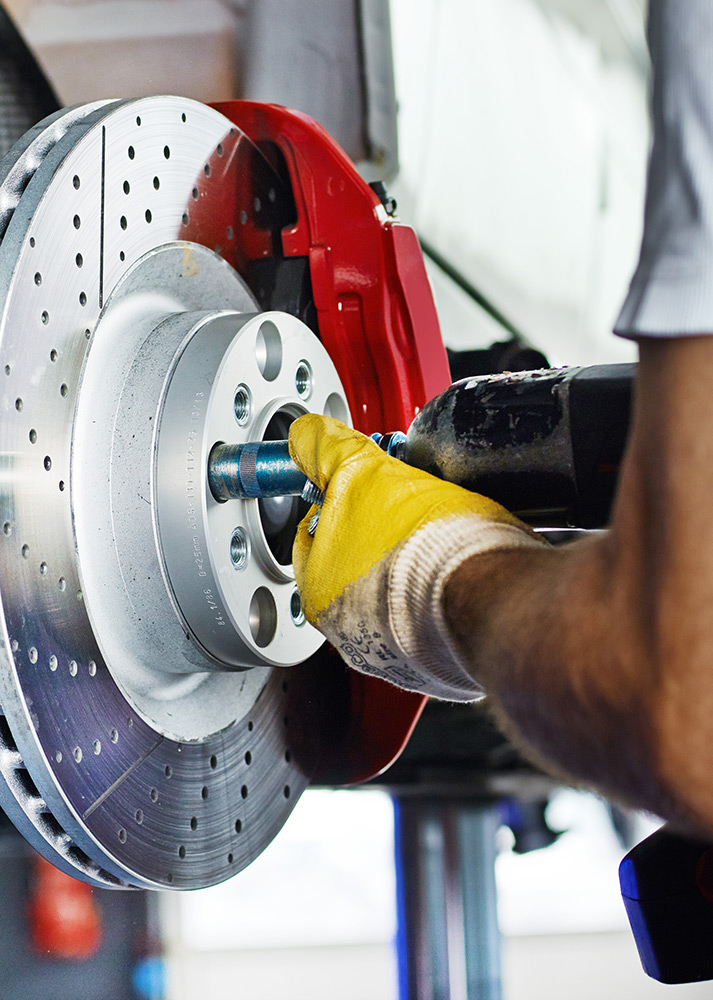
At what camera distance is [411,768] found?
1.35 m

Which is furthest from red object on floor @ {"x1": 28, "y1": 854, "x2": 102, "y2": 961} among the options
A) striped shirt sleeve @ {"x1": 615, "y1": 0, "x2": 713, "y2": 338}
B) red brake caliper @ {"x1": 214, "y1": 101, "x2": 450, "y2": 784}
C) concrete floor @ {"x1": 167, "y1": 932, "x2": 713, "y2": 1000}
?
striped shirt sleeve @ {"x1": 615, "y1": 0, "x2": 713, "y2": 338}

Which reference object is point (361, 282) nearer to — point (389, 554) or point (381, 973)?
point (389, 554)

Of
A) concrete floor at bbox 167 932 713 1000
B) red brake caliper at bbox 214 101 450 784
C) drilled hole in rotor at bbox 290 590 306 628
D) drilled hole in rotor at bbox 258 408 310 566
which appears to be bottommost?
concrete floor at bbox 167 932 713 1000

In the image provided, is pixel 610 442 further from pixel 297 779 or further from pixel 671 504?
pixel 297 779

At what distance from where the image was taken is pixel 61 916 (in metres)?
0.79

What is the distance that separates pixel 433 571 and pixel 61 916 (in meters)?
0.58

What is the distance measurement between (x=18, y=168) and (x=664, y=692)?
45cm

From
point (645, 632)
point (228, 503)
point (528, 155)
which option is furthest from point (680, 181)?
point (528, 155)

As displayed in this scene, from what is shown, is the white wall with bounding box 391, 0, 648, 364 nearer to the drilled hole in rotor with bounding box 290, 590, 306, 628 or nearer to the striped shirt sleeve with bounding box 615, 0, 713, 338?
the drilled hole in rotor with bounding box 290, 590, 306, 628

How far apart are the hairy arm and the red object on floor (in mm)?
601

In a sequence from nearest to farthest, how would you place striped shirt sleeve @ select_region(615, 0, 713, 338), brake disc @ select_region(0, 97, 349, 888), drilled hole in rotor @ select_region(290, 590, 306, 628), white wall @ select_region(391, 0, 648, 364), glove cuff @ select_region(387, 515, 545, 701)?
striped shirt sleeve @ select_region(615, 0, 713, 338) → glove cuff @ select_region(387, 515, 545, 701) → brake disc @ select_region(0, 97, 349, 888) → drilled hole in rotor @ select_region(290, 590, 306, 628) → white wall @ select_region(391, 0, 648, 364)

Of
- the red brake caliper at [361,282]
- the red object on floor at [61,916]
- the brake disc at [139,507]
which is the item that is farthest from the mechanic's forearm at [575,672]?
the red object on floor at [61,916]

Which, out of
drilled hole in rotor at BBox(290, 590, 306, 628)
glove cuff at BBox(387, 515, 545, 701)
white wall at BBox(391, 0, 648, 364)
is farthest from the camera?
white wall at BBox(391, 0, 648, 364)

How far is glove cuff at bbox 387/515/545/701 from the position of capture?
1.29 ft
